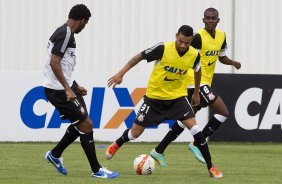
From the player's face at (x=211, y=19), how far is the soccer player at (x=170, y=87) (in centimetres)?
193

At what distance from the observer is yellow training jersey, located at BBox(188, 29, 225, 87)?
15.2 m

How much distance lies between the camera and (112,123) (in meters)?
19.8

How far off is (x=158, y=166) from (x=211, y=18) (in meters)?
2.56

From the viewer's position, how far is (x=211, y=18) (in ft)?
49.5

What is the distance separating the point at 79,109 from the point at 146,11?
12.5m

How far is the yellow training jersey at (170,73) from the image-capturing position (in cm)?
1280

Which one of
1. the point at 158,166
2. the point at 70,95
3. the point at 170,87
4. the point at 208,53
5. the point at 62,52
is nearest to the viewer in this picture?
the point at 70,95

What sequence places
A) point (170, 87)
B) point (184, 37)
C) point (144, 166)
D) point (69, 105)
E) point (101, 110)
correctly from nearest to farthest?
point (69, 105)
point (184, 37)
point (144, 166)
point (170, 87)
point (101, 110)

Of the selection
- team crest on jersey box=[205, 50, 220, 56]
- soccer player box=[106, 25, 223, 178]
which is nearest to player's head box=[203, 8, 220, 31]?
team crest on jersey box=[205, 50, 220, 56]

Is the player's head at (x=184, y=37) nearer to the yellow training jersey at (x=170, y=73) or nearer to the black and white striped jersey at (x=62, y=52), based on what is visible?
the yellow training jersey at (x=170, y=73)

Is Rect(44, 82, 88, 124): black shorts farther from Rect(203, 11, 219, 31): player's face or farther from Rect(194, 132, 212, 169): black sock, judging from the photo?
Rect(203, 11, 219, 31): player's face

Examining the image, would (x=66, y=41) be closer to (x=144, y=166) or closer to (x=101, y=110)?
(x=144, y=166)

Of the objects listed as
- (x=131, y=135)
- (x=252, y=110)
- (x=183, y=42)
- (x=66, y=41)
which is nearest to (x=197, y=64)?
(x=183, y=42)

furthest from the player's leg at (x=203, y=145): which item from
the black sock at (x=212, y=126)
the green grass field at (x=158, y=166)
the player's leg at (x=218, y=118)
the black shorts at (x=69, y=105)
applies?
the black sock at (x=212, y=126)
